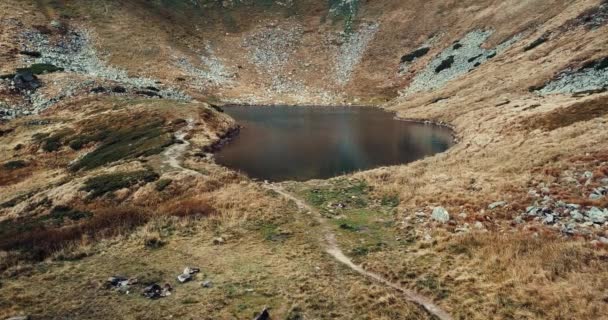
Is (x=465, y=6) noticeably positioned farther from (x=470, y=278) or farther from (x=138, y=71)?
(x=470, y=278)

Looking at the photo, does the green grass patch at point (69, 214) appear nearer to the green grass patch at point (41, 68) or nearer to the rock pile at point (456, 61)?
the green grass patch at point (41, 68)

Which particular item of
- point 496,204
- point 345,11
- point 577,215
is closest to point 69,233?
point 496,204

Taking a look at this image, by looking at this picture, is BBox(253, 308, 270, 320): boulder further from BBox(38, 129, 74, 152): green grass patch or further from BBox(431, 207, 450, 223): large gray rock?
BBox(38, 129, 74, 152): green grass patch

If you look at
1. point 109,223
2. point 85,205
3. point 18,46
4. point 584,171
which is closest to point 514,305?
point 584,171

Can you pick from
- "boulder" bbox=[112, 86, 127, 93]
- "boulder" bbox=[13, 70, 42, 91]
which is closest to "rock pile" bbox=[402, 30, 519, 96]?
"boulder" bbox=[112, 86, 127, 93]

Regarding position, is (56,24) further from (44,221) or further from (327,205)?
(327,205)

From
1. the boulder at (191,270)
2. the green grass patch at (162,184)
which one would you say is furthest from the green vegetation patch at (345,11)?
the boulder at (191,270)

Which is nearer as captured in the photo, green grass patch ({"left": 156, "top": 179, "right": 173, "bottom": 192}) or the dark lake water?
green grass patch ({"left": 156, "top": 179, "right": 173, "bottom": 192})
